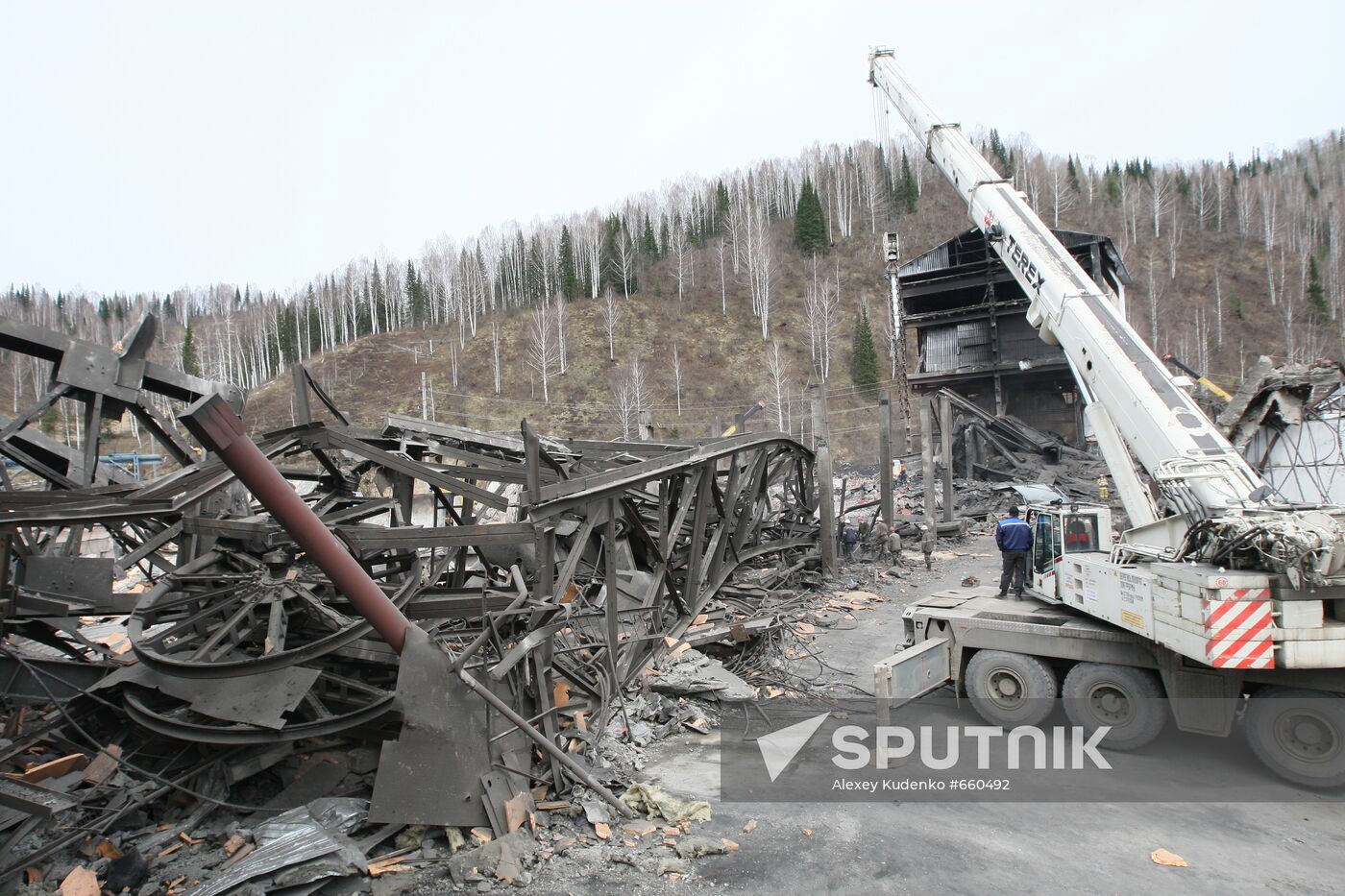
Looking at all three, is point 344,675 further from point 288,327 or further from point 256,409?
point 288,327

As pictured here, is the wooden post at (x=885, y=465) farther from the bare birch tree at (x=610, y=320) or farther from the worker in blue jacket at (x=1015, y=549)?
the bare birch tree at (x=610, y=320)

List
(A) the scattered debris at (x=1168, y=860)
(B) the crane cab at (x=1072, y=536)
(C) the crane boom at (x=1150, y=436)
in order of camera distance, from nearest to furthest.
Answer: (A) the scattered debris at (x=1168, y=860), (C) the crane boom at (x=1150, y=436), (B) the crane cab at (x=1072, y=536)

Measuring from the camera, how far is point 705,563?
994cm

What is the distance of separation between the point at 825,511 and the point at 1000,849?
9.41 m

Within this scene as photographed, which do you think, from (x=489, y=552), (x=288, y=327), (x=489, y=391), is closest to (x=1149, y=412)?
(x=489, y=552)

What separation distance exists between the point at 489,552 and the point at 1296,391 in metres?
9.30

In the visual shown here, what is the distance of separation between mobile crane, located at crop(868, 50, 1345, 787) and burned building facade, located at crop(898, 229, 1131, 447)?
87.0 ft

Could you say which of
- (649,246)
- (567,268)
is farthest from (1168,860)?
(649,246)

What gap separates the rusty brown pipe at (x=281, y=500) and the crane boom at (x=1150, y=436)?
6.38m

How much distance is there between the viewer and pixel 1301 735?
18.5ft

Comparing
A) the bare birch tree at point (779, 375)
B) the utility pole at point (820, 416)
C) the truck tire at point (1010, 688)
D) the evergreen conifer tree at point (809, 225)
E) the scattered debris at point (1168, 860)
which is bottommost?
the scattered debris at point (1168, 860)

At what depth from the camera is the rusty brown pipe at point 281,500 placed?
113 inches

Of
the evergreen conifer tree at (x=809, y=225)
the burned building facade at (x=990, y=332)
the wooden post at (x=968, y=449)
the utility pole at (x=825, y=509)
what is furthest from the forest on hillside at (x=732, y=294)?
the utility pole at (x=825, y=509)

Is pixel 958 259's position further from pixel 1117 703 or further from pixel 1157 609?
pixel 1157 609
